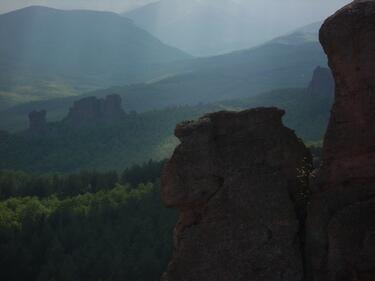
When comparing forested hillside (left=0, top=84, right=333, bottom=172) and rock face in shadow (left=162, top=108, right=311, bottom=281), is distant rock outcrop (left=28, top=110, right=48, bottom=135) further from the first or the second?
rock face in shadow (left=162, top=108, right=311, bottom=281)

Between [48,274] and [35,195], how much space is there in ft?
130

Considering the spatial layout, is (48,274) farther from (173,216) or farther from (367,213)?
(367,213)

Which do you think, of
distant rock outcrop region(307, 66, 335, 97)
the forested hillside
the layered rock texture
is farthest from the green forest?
distant rock outcrop region(307, 66, 335, 97)

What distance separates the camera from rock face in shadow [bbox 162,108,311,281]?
67.1 ft

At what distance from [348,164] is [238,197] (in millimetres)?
3636

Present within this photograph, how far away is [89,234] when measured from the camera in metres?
87.0

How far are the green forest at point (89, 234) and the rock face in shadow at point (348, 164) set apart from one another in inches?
2137

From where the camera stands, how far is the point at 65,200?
9888 cm

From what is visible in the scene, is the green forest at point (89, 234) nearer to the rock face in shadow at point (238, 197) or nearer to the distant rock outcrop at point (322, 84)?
the rock face in shadow at point (238, 197)

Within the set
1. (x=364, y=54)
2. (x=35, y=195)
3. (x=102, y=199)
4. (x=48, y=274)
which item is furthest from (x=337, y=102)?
(x=35, y=195)

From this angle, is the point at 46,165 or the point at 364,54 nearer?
the point at 364,54

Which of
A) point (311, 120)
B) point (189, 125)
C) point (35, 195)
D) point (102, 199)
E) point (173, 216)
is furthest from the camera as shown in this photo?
point (311, 120)

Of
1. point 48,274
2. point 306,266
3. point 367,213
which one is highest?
point 367,213

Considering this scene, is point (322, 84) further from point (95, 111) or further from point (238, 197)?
point (238, 197)
